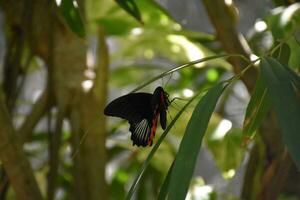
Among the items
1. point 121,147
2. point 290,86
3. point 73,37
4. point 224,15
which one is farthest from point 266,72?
point 121,147

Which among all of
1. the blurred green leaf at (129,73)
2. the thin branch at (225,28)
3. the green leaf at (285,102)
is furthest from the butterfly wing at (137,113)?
the blurred green leaf at (129,73)

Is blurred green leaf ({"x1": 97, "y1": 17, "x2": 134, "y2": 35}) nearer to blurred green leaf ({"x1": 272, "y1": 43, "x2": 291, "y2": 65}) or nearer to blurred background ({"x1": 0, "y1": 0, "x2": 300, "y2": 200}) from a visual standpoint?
blurred background ({"x1": 0, "y1": 0, "x2": 300, "y2": 200})

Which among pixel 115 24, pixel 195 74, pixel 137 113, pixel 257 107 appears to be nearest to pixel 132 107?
pixel 137 113

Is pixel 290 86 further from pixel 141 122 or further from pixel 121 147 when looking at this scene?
pixel 121 147

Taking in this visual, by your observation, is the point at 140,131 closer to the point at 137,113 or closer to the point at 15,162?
the point at 137,113

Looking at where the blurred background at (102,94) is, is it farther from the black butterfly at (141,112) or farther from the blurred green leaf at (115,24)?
the black butterfly at (141,112)
